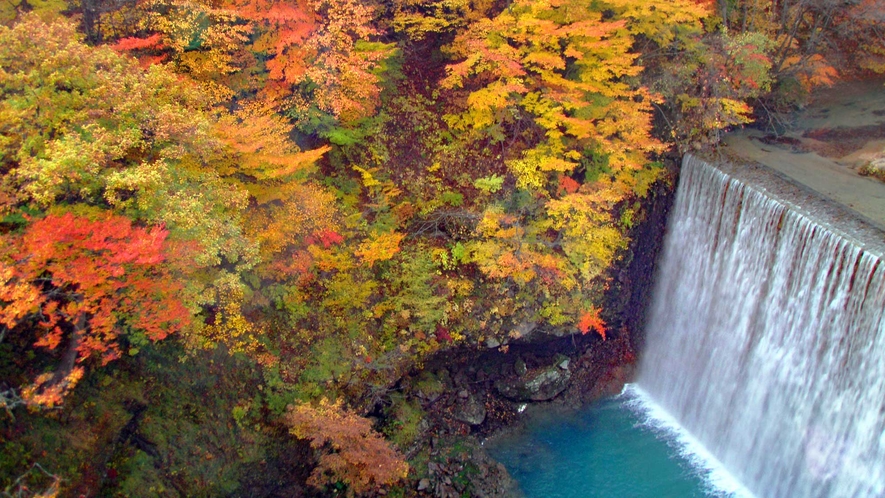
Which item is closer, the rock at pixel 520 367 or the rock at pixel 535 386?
the rock at pixel 535 386

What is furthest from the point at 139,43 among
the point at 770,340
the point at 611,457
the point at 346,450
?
the point at 770,340

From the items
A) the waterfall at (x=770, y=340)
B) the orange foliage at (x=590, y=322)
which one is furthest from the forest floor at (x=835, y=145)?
the orange foliage at (x=590, y=322)

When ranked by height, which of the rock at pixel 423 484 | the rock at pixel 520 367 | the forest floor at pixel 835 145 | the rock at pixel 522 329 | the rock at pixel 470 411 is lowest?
the rock at pixel 423 484

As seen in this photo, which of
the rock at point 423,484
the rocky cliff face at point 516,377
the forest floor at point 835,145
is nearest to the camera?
the forest floor at point 835,145

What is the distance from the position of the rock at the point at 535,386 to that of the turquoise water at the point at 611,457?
2.22ft

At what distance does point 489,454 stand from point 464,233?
6.30 m

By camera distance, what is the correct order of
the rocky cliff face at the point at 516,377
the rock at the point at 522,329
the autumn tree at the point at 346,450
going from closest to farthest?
the autumn tree at the point at 346,450 → the rocky cliff face at the point at 516,377 → the rock at the point at 522,329

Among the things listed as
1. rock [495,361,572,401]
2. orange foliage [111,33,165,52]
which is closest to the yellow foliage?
rock [495,361,572,401]

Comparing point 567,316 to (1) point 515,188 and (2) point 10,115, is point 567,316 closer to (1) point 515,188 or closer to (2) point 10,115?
(1) point 515,188

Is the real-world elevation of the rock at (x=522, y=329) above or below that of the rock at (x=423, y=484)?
above

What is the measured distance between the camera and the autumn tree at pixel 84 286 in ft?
29.8

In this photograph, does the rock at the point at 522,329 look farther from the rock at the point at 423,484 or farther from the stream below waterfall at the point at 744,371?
the rock at the point at 423,484

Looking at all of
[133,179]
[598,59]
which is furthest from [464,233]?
[133,179]

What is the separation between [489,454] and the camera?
50.3 feet
